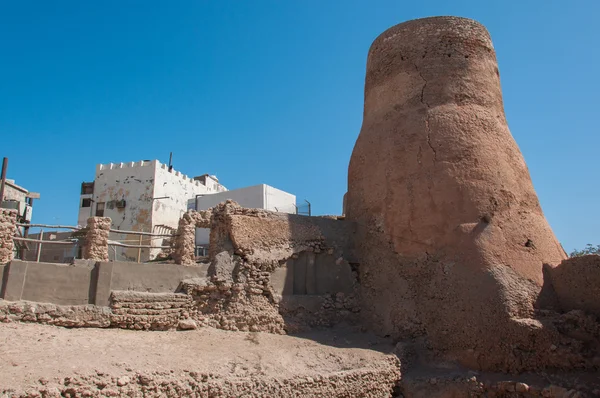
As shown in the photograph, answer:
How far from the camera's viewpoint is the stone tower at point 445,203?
8.86m

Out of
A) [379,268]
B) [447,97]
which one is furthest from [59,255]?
[447,97]

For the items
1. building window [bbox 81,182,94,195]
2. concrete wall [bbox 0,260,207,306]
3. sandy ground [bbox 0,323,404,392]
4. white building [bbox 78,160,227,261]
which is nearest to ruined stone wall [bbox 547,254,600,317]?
sandy ground [bbox 0,323,404,392]

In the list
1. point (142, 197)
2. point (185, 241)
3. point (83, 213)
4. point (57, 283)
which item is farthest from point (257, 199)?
point (57, 283)

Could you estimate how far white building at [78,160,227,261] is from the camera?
87.3 ft

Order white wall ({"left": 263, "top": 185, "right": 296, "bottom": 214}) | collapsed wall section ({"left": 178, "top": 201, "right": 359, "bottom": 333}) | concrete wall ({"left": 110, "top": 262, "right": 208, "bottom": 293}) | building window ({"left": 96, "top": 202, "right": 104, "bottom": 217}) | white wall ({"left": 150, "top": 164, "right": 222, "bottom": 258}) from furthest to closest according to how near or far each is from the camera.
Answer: building window ({"left": 96, "top": 202, "right": 104, "bottom": 217}), white wall ({"left": 150, "top": 164, "right": 222, "bottom": 258}), white wall ({"left": 263, "top": 185, "right": 296, "bottom": 214}), collapsed wall section ({"left": 178, "top": 201, "right": 359, "bottom": 333}), concrete wall ({"left": 110, "top": 262, "right": 208, "bottom": 293})

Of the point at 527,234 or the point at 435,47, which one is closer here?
the point at 527,234

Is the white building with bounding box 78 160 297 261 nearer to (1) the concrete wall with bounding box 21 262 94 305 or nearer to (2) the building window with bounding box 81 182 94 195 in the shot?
(2) the building window with bounding box 81 182 94 195

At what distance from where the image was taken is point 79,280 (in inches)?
326

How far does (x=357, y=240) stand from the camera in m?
11.1

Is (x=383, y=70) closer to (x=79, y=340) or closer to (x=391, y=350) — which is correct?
(x=391, y=350)

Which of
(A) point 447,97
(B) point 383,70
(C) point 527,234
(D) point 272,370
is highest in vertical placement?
(B) point 383,70

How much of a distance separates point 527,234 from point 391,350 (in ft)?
11.2

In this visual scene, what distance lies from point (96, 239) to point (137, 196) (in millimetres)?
16905

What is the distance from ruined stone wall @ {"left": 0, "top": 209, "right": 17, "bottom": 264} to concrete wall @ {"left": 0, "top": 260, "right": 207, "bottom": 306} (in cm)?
79
